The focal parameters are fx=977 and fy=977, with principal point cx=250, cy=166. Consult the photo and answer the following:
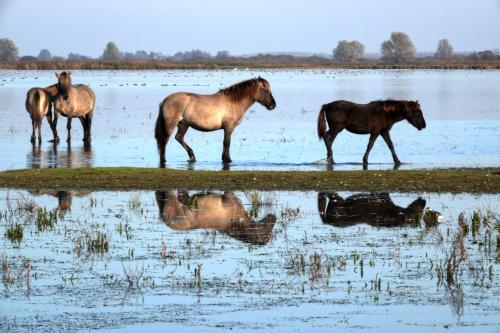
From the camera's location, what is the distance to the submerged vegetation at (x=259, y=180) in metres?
15.8

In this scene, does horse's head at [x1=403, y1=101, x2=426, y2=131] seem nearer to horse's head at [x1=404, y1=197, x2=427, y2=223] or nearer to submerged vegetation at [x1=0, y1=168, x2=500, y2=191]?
submerged vegetation at [x1=0, y1=168, x2=500, y2=191]

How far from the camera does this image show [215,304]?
8.71 m

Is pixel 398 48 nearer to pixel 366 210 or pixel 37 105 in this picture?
pixel 37 105

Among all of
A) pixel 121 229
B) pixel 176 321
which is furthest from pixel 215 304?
pixel 121 229

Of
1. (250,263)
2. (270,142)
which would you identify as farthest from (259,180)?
(270,142)

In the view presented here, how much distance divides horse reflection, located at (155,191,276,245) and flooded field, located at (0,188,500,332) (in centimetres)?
2

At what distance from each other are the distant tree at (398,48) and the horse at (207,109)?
14844 cm

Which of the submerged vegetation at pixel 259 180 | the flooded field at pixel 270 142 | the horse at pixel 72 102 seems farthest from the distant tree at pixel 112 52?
the submerged vegetation at pixel 259 180

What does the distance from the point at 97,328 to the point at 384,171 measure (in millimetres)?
10034

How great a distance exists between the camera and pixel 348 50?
7190 inches

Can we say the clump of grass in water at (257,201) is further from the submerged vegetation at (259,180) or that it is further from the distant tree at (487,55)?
the distant tree at (487,55)

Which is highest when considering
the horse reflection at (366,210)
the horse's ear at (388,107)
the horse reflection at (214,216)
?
the horse's ear at (388,107)

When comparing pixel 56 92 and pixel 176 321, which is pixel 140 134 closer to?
pixel 56 92

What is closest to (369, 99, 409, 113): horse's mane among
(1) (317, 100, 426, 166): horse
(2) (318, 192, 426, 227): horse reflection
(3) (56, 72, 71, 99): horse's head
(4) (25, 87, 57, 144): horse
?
(1) (317, 100, 426, 166): horse
